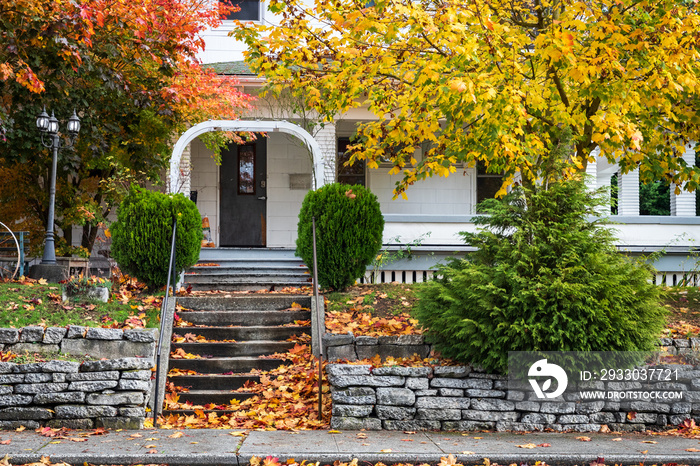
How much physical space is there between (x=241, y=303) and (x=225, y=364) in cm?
120

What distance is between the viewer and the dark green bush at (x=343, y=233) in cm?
773

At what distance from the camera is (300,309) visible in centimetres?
739

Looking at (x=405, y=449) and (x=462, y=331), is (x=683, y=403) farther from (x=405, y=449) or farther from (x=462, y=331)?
(x=405, y=449)

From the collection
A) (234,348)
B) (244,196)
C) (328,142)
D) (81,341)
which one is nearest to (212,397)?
(234,348)

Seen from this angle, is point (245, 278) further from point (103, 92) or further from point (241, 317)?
point (103, 92)

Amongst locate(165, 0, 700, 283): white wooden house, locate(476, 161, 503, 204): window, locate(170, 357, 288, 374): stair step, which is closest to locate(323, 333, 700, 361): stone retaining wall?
locate(170, 357, 288, 374): stair step

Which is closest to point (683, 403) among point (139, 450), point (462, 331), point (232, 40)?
point (462, 331)

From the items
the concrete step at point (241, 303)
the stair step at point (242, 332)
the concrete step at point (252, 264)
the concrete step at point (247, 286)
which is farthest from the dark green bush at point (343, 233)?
the concrete step at point (252, 264)

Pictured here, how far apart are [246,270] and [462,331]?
15.7 feet

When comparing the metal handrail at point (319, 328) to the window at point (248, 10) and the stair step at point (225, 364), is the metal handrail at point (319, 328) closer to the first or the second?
the stair step at point (225, 364)

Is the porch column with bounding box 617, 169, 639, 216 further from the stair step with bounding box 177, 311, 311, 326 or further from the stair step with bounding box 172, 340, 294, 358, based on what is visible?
the stair step with bounding box 172, 340, 294, 358

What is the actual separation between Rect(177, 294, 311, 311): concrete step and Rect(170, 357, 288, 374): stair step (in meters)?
1.12

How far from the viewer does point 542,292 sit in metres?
5.25

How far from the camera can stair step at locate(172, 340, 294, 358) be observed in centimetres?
658
